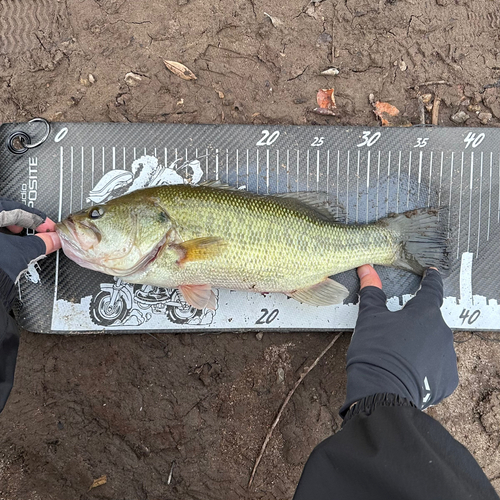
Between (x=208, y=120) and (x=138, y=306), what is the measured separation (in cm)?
163

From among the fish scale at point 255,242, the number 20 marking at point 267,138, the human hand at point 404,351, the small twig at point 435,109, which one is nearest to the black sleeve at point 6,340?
the fish scale at point 255,242

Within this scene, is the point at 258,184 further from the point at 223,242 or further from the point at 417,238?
the point at 417,238

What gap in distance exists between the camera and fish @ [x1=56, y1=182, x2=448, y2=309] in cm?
264

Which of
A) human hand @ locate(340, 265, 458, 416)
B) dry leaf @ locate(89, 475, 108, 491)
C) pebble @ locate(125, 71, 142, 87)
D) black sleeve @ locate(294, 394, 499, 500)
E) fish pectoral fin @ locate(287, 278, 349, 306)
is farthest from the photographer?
pebble @ locate(125, 71, 142, 87)

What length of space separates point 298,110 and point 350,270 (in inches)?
54.9

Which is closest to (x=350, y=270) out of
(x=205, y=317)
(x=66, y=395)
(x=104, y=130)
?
(x=205, y=317)

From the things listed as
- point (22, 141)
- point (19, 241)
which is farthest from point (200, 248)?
point (22, 141)

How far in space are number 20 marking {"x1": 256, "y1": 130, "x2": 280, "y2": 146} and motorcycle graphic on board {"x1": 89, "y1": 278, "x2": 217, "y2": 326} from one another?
1.40 metres

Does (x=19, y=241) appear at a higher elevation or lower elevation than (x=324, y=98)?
lower

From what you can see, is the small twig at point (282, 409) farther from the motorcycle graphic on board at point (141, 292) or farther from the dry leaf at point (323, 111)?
the dry leaf at point (323, 111)

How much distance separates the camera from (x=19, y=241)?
2.79m

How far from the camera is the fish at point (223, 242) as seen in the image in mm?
2641

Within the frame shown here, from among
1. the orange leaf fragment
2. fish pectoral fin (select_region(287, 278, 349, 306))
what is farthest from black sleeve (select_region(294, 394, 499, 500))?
the orange leaf fragment

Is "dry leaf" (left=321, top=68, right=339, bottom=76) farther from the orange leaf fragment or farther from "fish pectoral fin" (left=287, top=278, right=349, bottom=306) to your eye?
"fish pectoral fin" (left=287, top=278, right=349, bottom=306)
